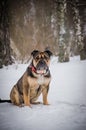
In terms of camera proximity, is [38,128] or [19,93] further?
[19,93]

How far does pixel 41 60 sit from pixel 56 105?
425 mm

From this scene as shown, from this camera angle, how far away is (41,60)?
2777 millimetres

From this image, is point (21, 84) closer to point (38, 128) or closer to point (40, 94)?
point (40, 94)

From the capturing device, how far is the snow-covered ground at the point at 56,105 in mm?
2789

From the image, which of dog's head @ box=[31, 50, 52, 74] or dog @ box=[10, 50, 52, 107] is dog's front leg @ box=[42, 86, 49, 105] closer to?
dog @ box=[10, 50, 52, 107]

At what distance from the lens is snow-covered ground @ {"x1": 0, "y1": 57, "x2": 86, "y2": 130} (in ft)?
9.15

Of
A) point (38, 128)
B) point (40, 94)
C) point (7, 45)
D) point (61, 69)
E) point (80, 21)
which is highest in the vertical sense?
point (80, 21)

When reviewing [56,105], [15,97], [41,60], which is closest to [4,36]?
[41,60]

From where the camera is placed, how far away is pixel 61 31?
9.50 feet

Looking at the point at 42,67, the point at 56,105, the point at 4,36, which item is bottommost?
the point at 56,105

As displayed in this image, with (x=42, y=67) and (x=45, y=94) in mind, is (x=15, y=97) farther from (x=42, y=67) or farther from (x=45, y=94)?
(x=42, y=67)

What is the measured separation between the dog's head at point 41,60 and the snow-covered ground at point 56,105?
6 centimetres

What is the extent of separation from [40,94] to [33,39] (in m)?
0.49

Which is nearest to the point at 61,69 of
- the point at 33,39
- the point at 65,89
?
the point at 65,89
